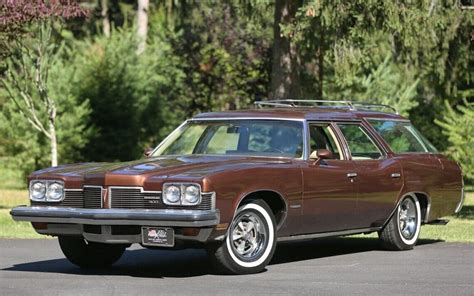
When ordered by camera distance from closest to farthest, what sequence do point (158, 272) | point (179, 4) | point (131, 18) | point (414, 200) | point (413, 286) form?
1. point (413, 286)
2. point (158, 272)
3. point (414, 200)
4. point (179, 4)
5. point (131, 18)

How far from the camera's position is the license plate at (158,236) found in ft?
32.4

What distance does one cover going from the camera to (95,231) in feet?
33.4

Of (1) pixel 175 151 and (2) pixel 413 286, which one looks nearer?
(2) pixel 413 286

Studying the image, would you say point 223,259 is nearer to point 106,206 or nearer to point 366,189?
point 106,206

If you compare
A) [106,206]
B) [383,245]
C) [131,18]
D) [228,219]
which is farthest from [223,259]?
[131,18]

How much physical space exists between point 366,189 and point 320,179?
87cm

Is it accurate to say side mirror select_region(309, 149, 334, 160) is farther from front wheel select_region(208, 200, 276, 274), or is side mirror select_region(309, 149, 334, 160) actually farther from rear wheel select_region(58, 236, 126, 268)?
rear wheel select_region(58, 236, 126, 268)

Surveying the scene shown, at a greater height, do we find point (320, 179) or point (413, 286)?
point (320, 179)

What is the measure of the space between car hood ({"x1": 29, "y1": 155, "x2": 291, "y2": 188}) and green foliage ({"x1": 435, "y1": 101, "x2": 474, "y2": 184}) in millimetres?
18761

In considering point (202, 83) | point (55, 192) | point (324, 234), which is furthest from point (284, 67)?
point (55, 192)

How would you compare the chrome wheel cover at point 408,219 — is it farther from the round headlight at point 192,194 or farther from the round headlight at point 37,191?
the round headlight at point 37,191

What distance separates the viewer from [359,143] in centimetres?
1255

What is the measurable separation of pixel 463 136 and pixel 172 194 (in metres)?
21.3

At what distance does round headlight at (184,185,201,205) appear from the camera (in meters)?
9.87
